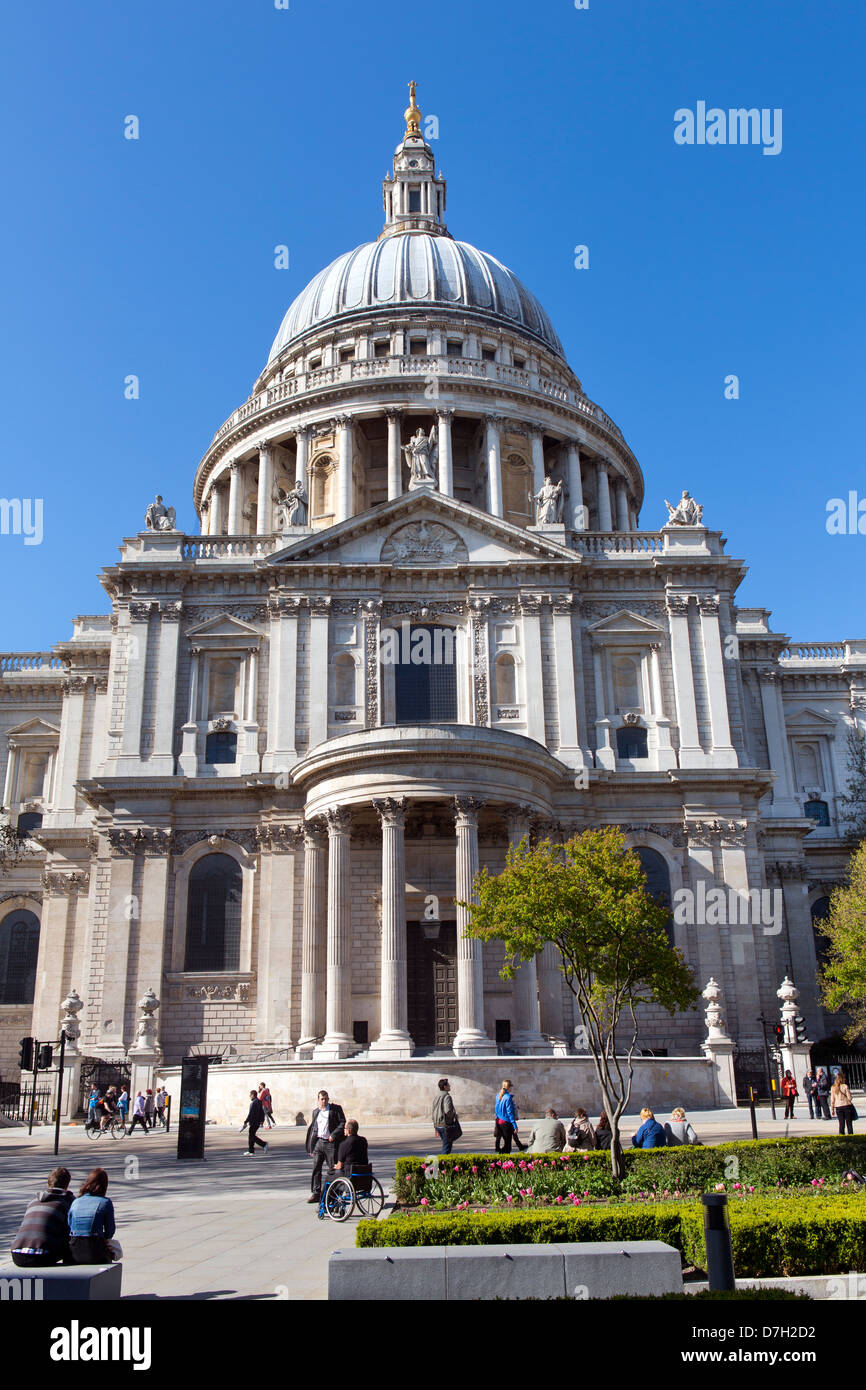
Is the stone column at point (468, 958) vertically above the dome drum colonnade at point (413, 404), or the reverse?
the dome drum colonnade at point (413, 404)

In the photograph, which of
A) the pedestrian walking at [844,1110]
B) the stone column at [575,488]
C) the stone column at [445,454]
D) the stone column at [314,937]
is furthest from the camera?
the stone column at [575,488]

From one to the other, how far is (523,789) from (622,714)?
8396 mm

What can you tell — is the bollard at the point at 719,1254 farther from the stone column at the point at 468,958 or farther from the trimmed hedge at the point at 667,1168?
the stone column at the point at 468,958

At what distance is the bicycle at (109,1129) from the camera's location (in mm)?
33406

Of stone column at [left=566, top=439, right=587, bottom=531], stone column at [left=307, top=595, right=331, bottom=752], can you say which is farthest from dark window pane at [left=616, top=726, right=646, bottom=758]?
stone column at [left=566, top=439, right=587, bottom=531]

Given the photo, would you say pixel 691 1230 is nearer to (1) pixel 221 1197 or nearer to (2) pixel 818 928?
(1) pixel 221 1197

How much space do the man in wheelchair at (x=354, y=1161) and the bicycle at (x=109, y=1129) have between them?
18090 mm

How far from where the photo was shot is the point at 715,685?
155ft

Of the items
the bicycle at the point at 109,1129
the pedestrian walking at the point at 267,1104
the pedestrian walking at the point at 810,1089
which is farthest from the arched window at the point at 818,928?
the bicycle at the point at 109,1129

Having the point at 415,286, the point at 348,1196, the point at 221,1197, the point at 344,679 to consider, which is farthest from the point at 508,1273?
the point at 415,286
